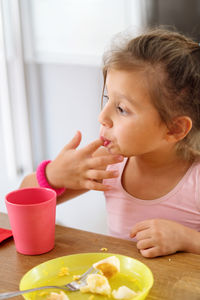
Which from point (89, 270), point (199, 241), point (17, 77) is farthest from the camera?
point (17, 77)

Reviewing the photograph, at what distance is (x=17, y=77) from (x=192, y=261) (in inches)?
89.2

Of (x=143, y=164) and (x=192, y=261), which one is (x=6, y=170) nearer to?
(x=143, y=164)

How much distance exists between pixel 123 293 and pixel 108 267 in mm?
70

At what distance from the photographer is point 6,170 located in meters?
3.00

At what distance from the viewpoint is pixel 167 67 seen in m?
0.99

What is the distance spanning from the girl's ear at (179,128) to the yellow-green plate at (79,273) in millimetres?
385

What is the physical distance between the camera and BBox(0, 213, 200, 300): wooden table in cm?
72

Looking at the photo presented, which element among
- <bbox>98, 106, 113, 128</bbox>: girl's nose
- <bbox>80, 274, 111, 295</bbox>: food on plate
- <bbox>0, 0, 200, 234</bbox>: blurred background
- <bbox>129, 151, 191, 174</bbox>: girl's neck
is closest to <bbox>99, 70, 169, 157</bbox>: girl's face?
<bbox>98, 106, 113, 128</bbox>: girl's nose

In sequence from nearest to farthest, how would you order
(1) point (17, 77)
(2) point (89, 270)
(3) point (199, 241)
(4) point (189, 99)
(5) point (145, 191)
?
(2) point (89, 270)
(3) point (199, 241)
(4) point (189, 99)
(5) point (145, 191)
(1) point (17, 77)

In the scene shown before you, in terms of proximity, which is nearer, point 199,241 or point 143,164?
point 199,241

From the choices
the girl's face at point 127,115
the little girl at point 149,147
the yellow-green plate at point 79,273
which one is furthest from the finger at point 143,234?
the girl's face at point 127,115

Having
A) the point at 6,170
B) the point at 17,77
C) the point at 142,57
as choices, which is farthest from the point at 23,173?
the point at 142,57

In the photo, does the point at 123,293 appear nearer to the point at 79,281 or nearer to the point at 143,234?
the point at 79,281

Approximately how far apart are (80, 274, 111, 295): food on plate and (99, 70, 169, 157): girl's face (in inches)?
14.7
